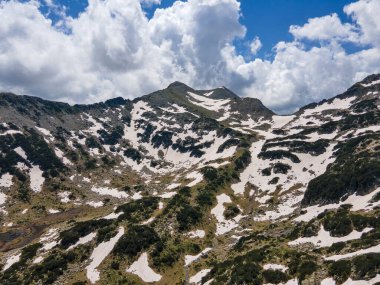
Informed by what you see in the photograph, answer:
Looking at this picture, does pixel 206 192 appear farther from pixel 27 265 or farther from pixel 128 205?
pixel 27 265

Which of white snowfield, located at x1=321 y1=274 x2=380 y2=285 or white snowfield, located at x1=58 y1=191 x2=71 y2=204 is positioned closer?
white snowfield, located at x1=321 y1=274 x2=380 y2=285

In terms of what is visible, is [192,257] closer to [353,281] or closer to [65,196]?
[353,281]

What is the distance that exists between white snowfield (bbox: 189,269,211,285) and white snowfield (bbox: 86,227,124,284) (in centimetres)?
2302

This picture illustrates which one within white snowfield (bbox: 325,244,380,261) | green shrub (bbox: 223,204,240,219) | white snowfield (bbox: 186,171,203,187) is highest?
white snowfield (bbox: 186,171,203,187)

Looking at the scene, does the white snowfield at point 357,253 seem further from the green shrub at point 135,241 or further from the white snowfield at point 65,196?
the white snowfield at point 65,196

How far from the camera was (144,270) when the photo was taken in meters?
93.6

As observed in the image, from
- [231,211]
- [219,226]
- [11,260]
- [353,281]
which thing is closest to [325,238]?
[353,281]

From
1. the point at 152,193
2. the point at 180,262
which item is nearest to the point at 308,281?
the point at 180,262

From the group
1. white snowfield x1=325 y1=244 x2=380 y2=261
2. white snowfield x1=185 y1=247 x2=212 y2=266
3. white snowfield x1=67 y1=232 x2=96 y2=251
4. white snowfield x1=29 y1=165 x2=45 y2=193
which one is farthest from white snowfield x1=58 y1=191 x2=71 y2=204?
white snowfield x1=325 y1=244 x2=380 y2=261

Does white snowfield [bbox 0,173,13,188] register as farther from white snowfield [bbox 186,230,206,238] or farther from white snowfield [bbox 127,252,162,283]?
white snowfield [bbox 127,252,162,283]

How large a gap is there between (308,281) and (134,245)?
2078 inches

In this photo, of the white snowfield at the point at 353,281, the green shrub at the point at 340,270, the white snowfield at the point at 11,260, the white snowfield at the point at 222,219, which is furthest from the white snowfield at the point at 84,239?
the white snowfield at the point at 353,281

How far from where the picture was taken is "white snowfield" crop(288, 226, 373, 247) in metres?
78.6

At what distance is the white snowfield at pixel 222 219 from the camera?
122m
